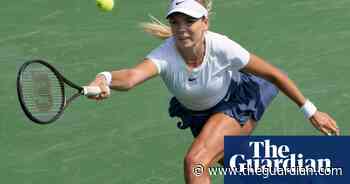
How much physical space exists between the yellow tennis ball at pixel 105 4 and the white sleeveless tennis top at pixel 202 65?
3.78 meters

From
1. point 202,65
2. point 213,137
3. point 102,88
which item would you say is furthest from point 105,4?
point 102,88

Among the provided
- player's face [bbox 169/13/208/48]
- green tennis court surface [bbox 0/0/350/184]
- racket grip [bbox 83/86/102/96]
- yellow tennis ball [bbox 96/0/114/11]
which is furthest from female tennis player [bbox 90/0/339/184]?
yellow tennis ball [bbox 96/0/114/11]

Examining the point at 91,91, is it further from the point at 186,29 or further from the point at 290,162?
the point at 290,162

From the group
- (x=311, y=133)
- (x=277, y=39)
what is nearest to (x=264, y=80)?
(x=311, y=133)

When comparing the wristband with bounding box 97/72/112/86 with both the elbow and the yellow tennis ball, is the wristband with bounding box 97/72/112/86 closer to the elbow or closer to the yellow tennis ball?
the elbow

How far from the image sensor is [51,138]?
820 centimetres

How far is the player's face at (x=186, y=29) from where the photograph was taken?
6180mm

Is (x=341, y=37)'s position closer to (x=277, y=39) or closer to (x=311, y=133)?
(x=277, y=39)

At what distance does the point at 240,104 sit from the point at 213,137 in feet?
1.18

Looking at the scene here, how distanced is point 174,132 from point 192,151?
75.0 inches

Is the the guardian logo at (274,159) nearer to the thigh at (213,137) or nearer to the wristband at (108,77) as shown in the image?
the thigh at (213,137)

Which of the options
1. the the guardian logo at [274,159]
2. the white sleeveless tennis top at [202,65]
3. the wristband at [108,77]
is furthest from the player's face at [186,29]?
the the guardian logo at [274,159]

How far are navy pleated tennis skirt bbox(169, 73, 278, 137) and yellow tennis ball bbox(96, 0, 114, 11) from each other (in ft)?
11.5

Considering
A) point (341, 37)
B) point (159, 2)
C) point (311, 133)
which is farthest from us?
point (159, 2)
